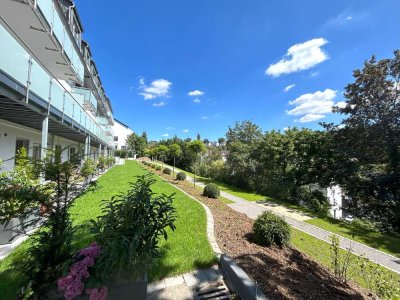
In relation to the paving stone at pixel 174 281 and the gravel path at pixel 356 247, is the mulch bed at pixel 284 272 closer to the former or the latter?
the paving stone at pixel 174 281

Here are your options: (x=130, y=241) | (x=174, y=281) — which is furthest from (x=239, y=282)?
(x=130, y=241)

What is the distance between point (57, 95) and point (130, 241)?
7850mm

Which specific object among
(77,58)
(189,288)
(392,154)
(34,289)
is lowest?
(189,288)

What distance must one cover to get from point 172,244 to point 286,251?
2953mm

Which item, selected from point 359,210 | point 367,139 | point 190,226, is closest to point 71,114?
point 190,226

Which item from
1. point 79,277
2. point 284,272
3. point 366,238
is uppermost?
point 79,277

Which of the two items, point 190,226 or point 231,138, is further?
point 231,138

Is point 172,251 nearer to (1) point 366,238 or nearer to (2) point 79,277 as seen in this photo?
(2) point 79,277

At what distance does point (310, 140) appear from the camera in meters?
16.5

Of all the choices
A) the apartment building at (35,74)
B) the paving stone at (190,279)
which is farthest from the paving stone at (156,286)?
the apartment building at (35,74)

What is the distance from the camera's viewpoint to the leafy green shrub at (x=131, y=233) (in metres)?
2.48

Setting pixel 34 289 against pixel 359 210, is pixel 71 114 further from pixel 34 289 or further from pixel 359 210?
pixel 359 210

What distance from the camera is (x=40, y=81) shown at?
21.2 feet

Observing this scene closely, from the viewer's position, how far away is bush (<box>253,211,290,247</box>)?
215 inches
